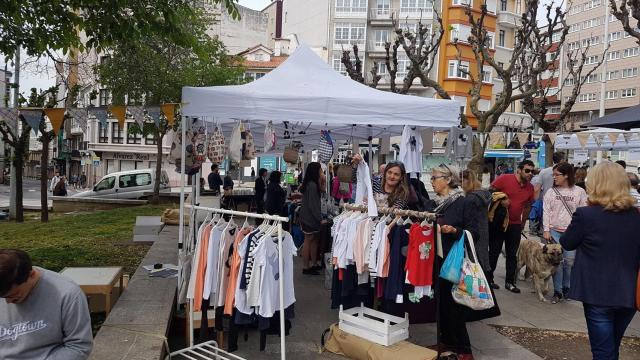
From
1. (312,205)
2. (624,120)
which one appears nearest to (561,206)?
(624,120)

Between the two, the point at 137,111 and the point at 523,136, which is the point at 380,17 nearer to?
the point at 523,136

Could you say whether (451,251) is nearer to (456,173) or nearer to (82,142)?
(456,173)

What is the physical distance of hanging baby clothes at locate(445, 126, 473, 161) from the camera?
8078 millimetres

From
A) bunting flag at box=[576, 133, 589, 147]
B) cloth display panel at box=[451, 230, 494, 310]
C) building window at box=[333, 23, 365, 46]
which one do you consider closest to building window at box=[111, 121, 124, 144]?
building window at box=[333, 23, 365, 46]

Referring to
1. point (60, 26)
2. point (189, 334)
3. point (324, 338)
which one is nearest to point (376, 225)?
point (324, 338)

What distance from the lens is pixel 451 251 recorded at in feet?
14.2

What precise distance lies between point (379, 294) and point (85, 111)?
15.7 feet

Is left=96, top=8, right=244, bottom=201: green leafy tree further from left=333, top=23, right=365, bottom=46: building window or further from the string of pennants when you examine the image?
left=333, top=23, right=365, bottom=46: building window

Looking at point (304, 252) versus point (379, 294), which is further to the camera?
point (304, 252)

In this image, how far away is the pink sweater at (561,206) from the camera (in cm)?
632

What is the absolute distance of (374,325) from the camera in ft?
14.5

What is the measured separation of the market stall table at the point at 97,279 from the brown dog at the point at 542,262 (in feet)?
17.3

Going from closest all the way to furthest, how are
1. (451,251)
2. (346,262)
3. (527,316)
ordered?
(451,251), (346,262), (527,316)

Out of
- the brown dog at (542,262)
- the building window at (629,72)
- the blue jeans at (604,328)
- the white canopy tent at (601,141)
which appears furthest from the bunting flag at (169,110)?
the building window at (629,72)
